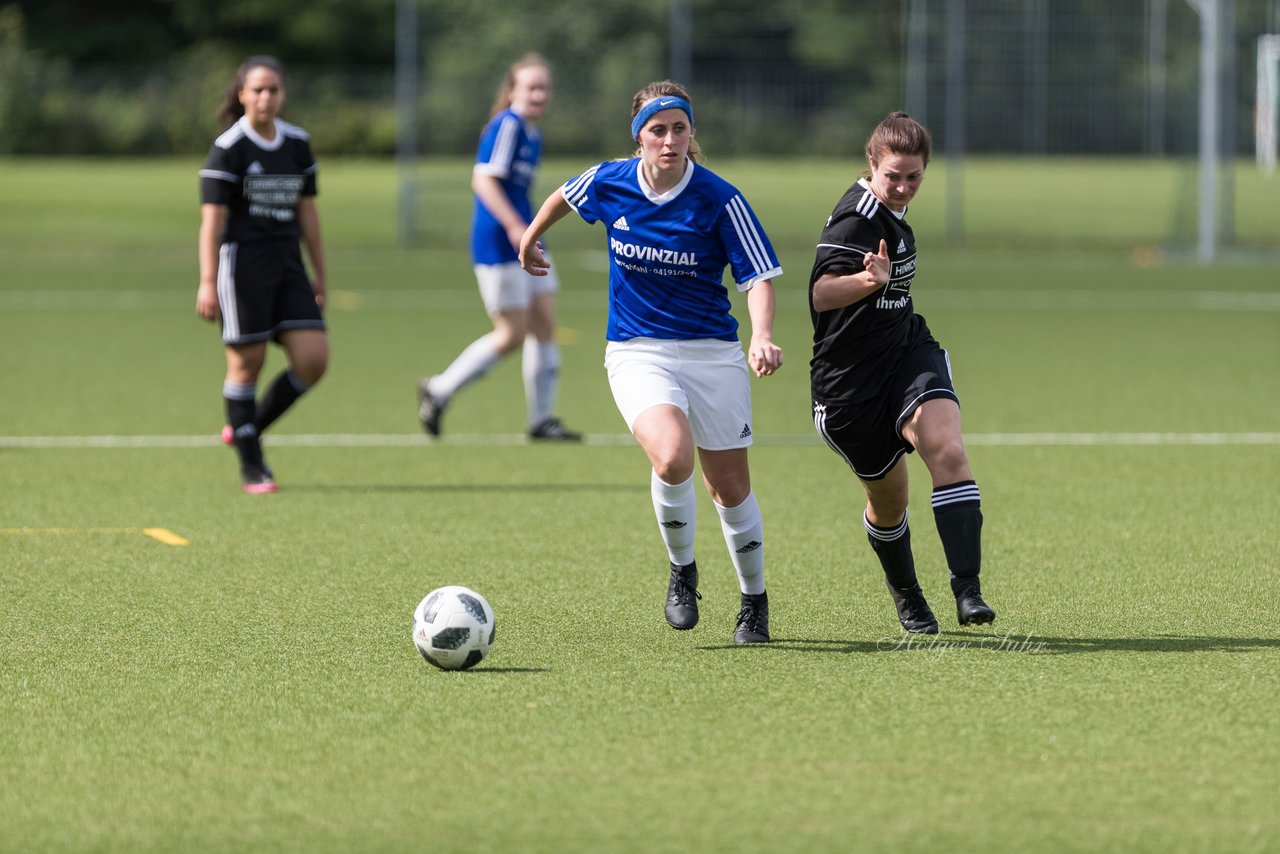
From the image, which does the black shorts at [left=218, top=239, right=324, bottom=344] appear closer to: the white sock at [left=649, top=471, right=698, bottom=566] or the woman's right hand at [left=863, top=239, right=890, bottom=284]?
the white sock at [left=649, top=471, right=698, bottom=566]

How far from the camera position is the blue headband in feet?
18.9

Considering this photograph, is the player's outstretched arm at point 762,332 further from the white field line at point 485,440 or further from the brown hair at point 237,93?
the white field line at point 485,440

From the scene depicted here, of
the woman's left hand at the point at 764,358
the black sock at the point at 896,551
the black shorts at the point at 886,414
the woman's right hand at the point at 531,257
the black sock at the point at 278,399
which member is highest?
the woman's right hand at the point at 531,257

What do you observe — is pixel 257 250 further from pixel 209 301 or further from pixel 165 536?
pixel 165 536

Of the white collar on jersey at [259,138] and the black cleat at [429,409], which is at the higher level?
the white collar on jersey at [259,138]

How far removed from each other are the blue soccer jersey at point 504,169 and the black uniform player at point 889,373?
16.3 ft

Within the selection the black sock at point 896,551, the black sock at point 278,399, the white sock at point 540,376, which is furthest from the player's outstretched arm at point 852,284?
the white sock at point 540,376

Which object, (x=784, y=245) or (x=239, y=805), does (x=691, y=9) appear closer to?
(x=784, y=245)

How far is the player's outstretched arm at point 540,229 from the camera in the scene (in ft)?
19.9

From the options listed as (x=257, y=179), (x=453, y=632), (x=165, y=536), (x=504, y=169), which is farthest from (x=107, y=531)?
(x=504, y=169)

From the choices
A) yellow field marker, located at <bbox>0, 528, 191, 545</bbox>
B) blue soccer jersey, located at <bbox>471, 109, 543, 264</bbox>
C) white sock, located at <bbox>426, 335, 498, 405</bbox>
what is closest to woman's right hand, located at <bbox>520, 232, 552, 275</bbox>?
yellow field marker, located at <bbox>0, 528, 191, 545</bbox>

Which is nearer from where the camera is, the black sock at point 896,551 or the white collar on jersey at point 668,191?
the white collar on jersey at point 668,191

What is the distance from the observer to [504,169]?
10695mm

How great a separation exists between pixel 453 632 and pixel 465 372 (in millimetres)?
5457
